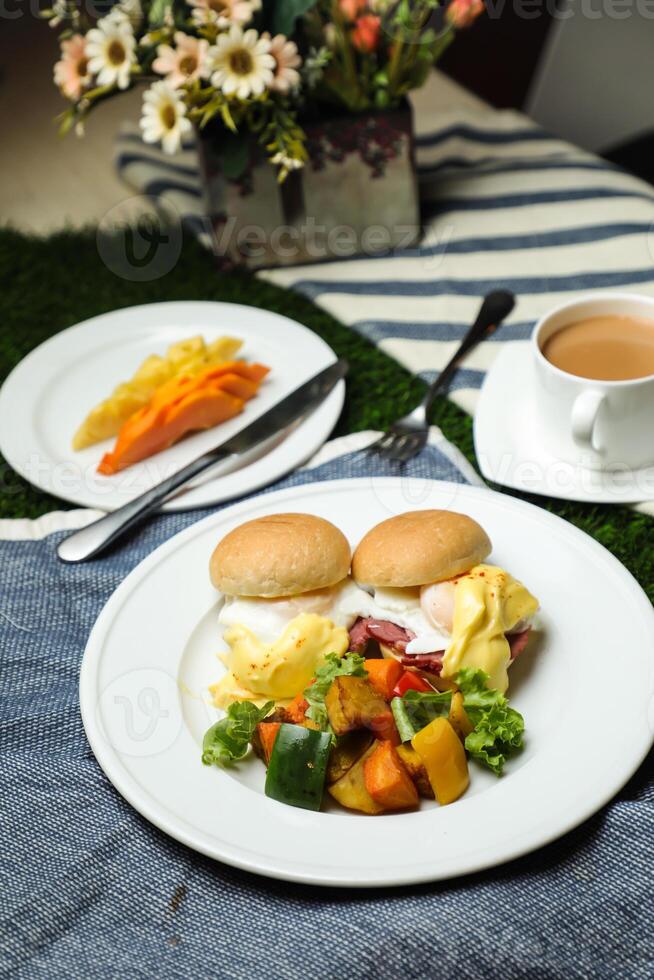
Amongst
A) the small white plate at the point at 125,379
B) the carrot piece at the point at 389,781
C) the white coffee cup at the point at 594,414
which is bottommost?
the small white plate at the point at 125,379

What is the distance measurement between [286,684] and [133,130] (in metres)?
2.03

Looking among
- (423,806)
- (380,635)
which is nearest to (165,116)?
(380,635)

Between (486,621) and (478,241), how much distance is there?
127 cm

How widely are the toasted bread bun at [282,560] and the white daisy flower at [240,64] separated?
99 centimetres

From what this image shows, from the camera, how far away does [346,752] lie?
106 centimetres

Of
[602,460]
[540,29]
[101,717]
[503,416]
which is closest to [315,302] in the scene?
[503,416]

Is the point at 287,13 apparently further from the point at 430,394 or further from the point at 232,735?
the point at 232,735

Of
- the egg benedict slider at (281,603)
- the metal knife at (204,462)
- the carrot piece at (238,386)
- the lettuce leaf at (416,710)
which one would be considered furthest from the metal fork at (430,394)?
the lettuce leaf at (416,710)

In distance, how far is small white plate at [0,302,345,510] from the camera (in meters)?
1.58

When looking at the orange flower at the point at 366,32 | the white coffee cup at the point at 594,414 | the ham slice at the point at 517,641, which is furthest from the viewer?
the orange flower at the point at 366,32

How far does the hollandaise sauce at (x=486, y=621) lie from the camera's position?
111 cm

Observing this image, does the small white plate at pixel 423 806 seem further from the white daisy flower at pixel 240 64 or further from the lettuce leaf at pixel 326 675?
the white daisy flower at pixel 240 64

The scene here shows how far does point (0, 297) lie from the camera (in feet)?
7.09

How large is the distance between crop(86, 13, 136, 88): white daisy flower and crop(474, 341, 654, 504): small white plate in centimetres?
90
